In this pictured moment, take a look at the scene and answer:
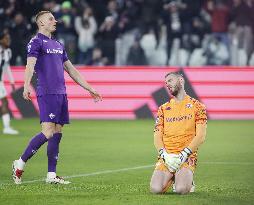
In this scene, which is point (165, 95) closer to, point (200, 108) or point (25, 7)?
point (25, 7)

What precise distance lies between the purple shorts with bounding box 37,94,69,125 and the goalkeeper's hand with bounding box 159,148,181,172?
1.79m

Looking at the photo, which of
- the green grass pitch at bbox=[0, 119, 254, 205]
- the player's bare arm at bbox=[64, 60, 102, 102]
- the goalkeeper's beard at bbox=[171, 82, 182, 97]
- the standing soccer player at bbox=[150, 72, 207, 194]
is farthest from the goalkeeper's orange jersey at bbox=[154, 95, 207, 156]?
the player's bare arm at bbox=[64, 60, 102, 102]

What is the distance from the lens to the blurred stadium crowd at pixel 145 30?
2527 cm

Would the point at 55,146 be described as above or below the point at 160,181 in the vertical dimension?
above

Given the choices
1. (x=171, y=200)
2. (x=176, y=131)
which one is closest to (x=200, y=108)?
(x=176, y=131)

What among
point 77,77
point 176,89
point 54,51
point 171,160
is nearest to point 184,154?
point 171,160

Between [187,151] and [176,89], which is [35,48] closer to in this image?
[176,89]

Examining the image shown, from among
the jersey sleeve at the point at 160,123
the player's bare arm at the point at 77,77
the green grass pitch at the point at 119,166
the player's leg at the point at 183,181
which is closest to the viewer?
the green grass pitch at the point at 119,166

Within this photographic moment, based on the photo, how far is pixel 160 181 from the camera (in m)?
10.8

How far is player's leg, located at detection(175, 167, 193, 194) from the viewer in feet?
34.9

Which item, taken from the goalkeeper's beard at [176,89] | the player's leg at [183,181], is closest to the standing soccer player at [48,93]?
the goalkeeper's beard at [176,89]

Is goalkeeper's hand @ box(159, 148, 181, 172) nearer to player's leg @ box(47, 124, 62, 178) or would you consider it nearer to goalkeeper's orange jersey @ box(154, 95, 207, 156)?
goalkeeper's orange jersey @ box(154, 95, 207, 156)

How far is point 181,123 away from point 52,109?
1862mm

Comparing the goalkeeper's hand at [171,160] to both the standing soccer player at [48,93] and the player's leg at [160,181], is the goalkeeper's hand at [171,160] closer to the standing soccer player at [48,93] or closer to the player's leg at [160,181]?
the player's leg at [160,181]
